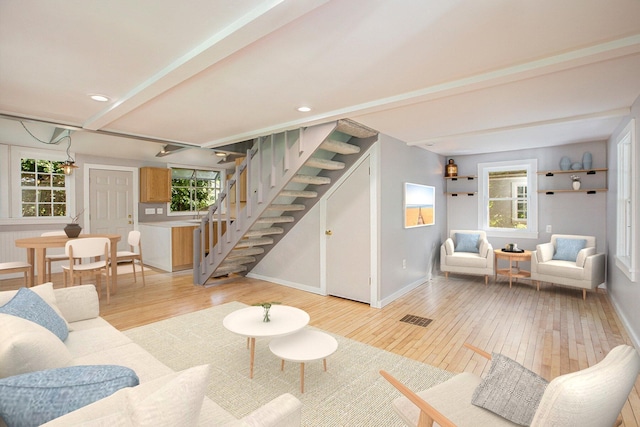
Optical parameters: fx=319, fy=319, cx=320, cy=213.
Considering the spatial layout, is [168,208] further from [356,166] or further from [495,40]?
[495,40]

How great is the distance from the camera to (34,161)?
19.3 ft

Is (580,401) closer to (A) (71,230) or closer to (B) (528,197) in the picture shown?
(A) (71,230)

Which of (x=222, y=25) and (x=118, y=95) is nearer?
(x=222, y=25)

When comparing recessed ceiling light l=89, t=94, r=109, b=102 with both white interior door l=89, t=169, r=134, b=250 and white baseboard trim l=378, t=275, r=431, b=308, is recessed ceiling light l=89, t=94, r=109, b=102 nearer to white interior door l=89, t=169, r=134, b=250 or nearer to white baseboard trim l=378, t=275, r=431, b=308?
white baseboard trim l=378, t=275, r=431, b=308

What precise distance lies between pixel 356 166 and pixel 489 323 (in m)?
2.51

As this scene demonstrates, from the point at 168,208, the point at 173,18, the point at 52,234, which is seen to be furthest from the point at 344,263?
the point at 168,208

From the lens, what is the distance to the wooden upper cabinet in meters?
6.99

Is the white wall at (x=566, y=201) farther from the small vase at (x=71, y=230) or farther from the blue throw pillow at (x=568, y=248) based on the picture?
the small vase at (x=71, y=230)

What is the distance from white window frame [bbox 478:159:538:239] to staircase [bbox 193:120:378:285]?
10.2ft

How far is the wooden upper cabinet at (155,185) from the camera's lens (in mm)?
6988

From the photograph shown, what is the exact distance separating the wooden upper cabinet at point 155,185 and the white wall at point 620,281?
7.74 m

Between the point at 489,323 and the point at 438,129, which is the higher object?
the point at 438,129

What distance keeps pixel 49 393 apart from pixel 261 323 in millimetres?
1598

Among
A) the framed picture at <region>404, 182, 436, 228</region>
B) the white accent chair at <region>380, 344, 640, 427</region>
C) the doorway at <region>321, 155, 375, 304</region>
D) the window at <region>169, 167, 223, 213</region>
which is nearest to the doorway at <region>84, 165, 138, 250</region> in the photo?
the window at <region>169, 167, 223, 213</region>
